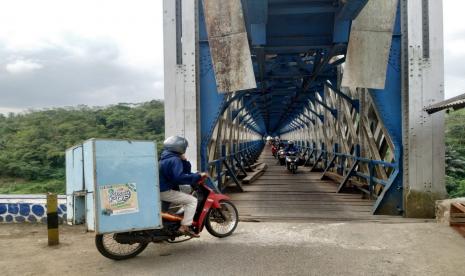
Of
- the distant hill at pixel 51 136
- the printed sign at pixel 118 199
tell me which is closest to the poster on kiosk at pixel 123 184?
the printed sign at pixel 118 199

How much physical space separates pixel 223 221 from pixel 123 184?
1923mm

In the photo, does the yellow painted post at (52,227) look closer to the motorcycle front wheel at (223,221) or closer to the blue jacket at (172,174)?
the blue jacket at (172,174)

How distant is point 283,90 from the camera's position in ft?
52.9

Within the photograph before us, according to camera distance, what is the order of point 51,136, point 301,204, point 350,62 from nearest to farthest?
1. point 350,62
2. point 301,204
3. point 51,136

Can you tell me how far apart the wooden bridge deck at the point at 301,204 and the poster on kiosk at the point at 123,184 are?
2783mm

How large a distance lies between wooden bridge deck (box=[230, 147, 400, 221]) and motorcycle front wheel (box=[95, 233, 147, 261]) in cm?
262

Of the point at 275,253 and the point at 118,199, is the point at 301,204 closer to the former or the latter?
the point at 275,253

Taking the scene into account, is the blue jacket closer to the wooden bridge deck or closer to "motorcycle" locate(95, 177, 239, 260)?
"motorcycle" locate(95, 177, 239, 260)

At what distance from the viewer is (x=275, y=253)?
5258 mm

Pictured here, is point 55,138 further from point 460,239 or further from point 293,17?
point 460,239

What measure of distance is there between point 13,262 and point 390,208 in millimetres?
6501

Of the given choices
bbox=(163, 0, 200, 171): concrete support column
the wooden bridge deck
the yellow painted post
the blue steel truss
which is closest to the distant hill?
the wooden bridge deck

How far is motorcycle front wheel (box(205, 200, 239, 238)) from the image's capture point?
6.14 m

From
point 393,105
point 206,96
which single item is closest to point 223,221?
point 206,96
